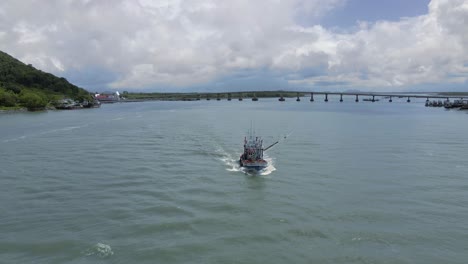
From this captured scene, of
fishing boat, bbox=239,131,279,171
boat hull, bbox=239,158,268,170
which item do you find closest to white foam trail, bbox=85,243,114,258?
boat hull, bbox=239,158,268,170

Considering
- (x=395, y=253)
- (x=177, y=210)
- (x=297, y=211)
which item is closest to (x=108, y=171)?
(x=177, y=210)

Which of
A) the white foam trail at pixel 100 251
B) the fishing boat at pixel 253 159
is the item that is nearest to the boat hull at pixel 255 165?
the fishing boat at pixel 253 159

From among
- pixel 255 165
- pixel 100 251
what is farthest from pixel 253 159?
pixel 100 251

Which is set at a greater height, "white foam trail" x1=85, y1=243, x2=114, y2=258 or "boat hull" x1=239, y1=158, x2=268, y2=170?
"boat hull" x1=239, y1=158, x2=268, y2=170

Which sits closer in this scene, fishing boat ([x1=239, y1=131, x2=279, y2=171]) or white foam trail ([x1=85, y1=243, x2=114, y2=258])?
white foam trail ([x1=85, y1=243, x2=114, y2=258])

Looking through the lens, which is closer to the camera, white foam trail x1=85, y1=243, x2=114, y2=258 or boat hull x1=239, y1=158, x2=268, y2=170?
white foam trail x1=85, y1=243, x2=114, y2=258

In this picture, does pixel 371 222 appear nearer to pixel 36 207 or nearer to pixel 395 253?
pixel 395 253

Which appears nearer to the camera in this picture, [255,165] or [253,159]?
[255,165]

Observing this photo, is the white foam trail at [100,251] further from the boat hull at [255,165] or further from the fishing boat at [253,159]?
the fishing boat at [253,159]

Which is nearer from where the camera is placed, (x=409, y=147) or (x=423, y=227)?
(x=423, y=227)

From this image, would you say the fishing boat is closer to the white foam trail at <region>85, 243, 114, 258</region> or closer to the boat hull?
the boat hull

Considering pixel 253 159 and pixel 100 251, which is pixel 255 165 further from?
pixel 100 251
